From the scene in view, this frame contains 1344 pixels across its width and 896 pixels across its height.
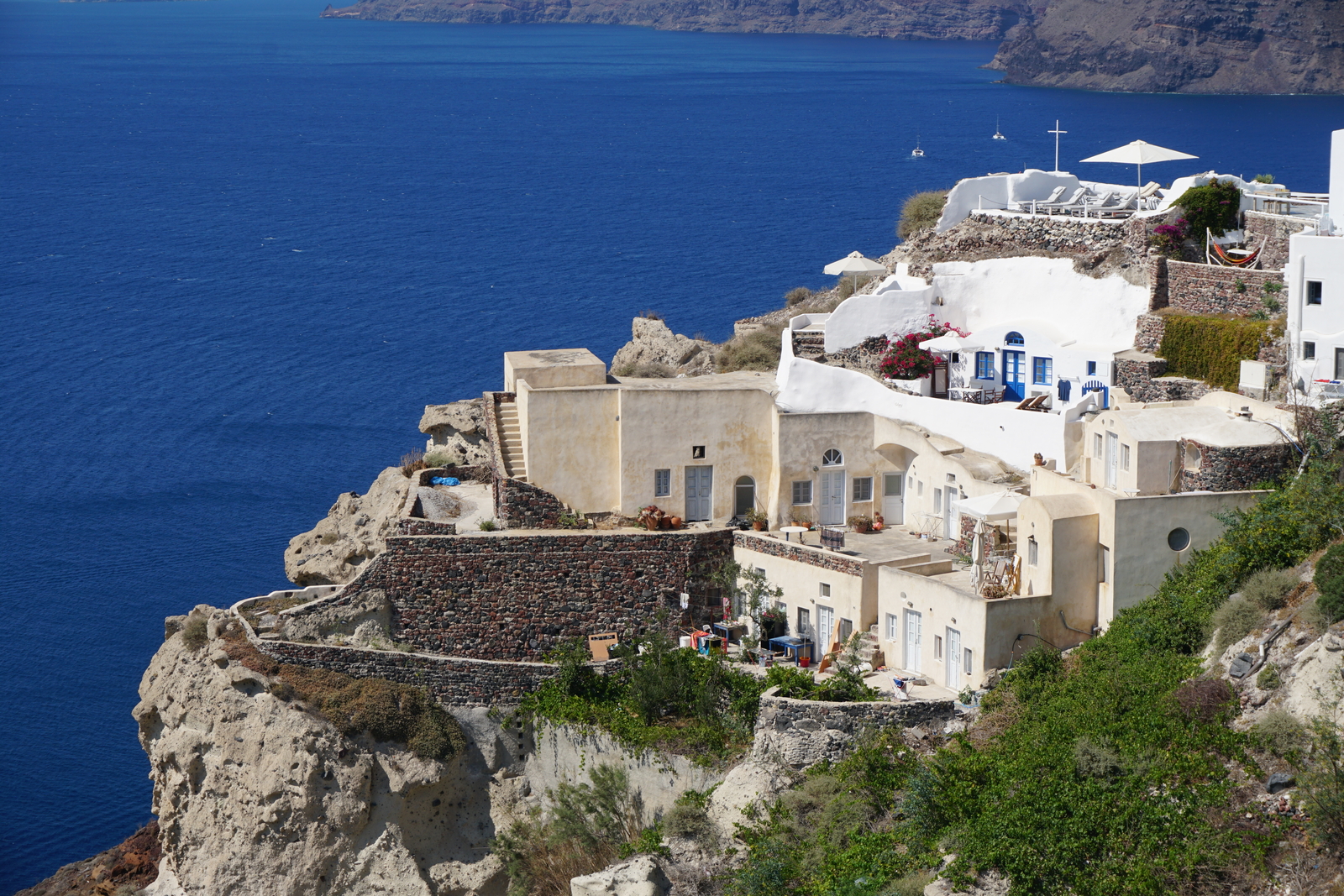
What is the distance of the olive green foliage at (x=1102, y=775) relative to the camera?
30297mm

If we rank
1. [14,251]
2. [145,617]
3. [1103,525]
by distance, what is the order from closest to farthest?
[1103,525] → [145,617] → [14,251]

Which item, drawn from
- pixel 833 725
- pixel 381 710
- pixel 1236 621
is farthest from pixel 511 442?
pixel 1236 621

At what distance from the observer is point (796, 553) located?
4344 cm

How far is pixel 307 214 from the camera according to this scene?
150m

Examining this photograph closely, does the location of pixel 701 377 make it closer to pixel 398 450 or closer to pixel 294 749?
pixel 294 749

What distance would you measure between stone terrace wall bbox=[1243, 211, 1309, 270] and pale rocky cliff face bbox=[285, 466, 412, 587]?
2484 centimetres

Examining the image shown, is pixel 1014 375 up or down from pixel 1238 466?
up

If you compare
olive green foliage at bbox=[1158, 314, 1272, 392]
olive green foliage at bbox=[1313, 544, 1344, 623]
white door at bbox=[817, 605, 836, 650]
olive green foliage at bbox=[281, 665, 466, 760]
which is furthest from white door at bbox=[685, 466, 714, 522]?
olive green foliage at bbox=[1313, 544, 1344, 623]

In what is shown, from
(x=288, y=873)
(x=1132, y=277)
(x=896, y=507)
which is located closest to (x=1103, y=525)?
(x=896, y=507)

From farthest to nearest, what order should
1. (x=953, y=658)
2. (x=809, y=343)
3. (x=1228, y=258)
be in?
(x=809, y=343) < (x=1228, y=258) < (x=953, y=658)

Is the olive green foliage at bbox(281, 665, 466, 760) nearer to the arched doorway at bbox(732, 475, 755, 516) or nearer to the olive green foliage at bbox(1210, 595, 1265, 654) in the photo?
the arched doorway at bbox(732, 475, 755, 516)

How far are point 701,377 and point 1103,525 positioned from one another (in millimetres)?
17237

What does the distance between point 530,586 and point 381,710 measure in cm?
495

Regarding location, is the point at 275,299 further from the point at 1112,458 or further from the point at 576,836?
the point at 1112,458
